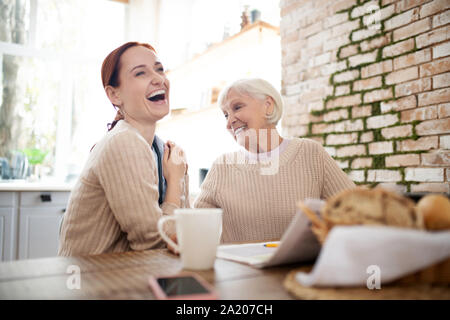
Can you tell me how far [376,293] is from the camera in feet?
1.51

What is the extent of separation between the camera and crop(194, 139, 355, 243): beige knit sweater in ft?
4.71

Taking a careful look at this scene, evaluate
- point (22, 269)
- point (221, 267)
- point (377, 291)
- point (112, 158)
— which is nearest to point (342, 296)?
point (377, 291)

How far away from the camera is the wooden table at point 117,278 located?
48cm

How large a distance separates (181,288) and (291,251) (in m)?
0.21

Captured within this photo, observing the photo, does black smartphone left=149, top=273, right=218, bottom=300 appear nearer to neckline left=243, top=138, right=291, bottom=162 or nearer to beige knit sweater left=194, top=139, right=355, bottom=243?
beige knit sweater left=194, top=139, right=355, bottom=243

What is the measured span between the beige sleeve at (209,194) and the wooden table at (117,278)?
2.26ft

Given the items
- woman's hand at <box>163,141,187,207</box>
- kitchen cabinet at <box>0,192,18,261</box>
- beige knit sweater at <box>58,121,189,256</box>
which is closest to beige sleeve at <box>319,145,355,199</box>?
woman's hand at <box>163,141,187,207</box>

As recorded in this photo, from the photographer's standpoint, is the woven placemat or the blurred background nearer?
the woven placemat

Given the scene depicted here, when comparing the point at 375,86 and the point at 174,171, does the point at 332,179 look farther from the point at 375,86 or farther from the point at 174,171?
the point at 375,86

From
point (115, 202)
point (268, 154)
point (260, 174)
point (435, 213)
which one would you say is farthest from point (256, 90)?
point (435, 213)

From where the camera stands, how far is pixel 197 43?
4473 millimetres

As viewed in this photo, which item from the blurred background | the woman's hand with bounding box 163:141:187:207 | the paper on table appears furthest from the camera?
the blurred background

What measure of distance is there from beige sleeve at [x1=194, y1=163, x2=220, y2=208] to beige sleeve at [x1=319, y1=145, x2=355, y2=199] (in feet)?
1.53
